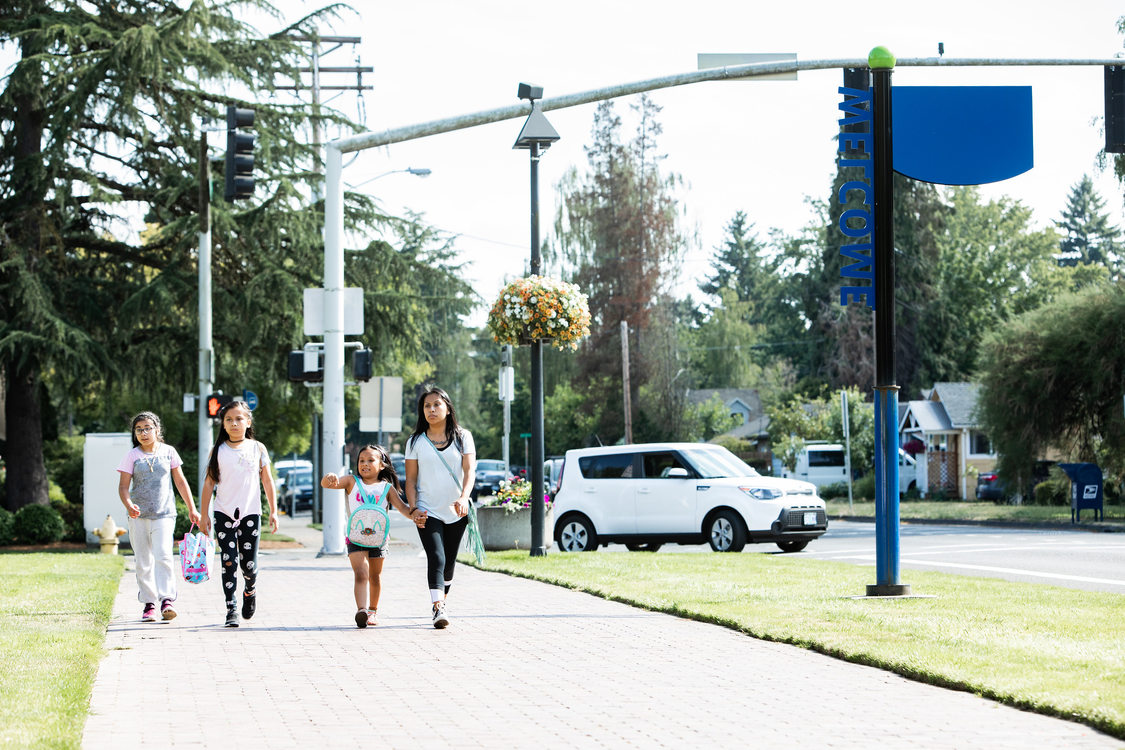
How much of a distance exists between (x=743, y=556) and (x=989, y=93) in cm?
755

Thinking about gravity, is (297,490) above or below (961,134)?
below

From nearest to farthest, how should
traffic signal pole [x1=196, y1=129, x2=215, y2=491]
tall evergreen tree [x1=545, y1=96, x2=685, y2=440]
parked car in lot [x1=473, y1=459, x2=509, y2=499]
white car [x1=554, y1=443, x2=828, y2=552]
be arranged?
white car [x1=554, y1=443, x2=828, y2=552] → traffic signal pole [x1=196, y1=129, x2=215, y2=491] → parked car in lot [x1=473, y1=459, x2=509, y2=499] → tall evergreen tree [x1=545, y1=96, x2=685, y2=440]

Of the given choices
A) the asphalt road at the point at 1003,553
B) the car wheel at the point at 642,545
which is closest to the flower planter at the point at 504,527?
the car wheel at the point at 642,545

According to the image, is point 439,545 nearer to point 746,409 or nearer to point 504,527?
point 504,527

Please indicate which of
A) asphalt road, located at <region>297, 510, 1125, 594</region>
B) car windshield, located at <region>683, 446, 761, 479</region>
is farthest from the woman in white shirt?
car windshield, located at <region>683, 446, 761, 479</region>

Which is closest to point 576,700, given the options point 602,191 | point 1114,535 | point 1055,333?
point 1114,535

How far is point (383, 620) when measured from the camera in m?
11.0

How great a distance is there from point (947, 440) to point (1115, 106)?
153 feet

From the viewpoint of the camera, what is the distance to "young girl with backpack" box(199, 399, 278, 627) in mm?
10617

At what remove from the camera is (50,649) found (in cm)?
883

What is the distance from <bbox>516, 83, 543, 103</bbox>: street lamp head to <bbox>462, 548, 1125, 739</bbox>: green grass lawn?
5.44 m

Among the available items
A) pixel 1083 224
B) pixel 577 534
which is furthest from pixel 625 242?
pixel 1083 224

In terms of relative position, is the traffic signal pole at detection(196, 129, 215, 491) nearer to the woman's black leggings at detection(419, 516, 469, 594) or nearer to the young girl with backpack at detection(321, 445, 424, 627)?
the young girl with backpack at detection(321, 445, 424, 627)

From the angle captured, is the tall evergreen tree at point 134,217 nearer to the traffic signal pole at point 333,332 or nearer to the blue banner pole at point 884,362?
the traffic signal pole at point 333,332
